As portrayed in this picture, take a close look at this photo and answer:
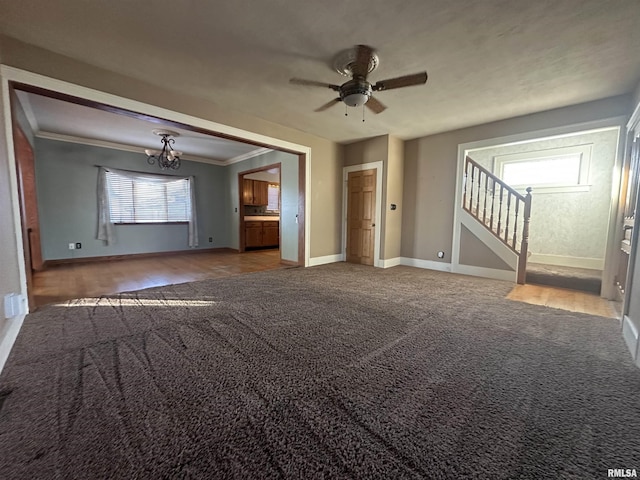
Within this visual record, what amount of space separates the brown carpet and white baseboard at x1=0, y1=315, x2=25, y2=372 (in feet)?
0.17

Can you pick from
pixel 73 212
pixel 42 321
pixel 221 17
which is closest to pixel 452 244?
pixel 221 17

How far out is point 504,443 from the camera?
1068 millimetres

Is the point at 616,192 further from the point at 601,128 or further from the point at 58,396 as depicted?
the point at 58,396

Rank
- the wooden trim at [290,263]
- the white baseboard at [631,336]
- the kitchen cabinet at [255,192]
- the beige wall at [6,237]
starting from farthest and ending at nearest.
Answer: the kitchen cabinet at [255,192]
the wooden trim at [290,263]
the beige wall at [6,237]
the white baseboard at [631,336]

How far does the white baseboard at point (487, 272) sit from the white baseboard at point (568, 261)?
7.23ft

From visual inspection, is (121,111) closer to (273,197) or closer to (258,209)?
(258,209)

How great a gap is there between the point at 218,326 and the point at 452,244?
4.12 m

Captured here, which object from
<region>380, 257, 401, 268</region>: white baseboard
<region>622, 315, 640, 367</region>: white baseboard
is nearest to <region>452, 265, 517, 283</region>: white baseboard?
<region>380, 257, 401, 268</region>: white baseboard

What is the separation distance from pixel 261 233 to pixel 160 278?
12.2 feet

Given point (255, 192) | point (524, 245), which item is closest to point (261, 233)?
point (255, 192)

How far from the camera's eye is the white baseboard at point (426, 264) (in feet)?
15.5

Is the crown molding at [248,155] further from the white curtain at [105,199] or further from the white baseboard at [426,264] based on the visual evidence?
the white baseboard at [426,264]

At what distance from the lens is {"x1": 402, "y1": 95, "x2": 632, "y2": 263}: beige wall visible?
406cm

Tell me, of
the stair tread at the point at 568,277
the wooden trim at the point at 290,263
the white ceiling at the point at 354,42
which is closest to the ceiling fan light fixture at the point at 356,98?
the white ceiling at the point at 354,42
